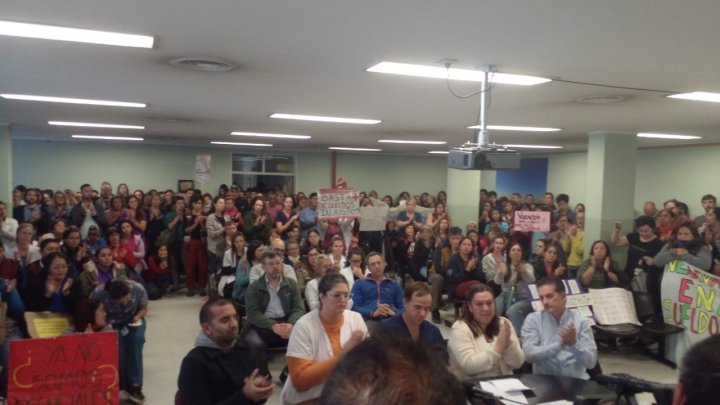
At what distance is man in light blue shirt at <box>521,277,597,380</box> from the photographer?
10.6 feet

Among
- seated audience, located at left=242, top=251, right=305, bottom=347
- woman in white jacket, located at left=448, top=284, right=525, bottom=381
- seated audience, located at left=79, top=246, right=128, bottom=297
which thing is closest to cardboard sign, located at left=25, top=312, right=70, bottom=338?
seated audience, located at left=79, top=246, right=128, bottom=297

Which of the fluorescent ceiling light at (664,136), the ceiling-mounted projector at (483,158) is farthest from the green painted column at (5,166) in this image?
the fluorescent ceiling light at (664,136)

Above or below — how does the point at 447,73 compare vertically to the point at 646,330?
above

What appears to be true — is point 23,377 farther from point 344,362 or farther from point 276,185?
point 276,185

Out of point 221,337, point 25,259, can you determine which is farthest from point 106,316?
point 221,337

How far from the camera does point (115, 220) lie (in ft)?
25.3

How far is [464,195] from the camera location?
12.2m

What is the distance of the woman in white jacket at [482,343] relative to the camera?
3.07m

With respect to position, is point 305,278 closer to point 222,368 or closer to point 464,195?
point 222,368

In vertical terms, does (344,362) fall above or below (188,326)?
above

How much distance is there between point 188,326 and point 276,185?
8504 mm

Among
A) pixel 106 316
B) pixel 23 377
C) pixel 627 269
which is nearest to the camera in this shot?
pixel 23 377

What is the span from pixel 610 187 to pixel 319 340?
233 inches

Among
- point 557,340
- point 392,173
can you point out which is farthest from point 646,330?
point 392,173
